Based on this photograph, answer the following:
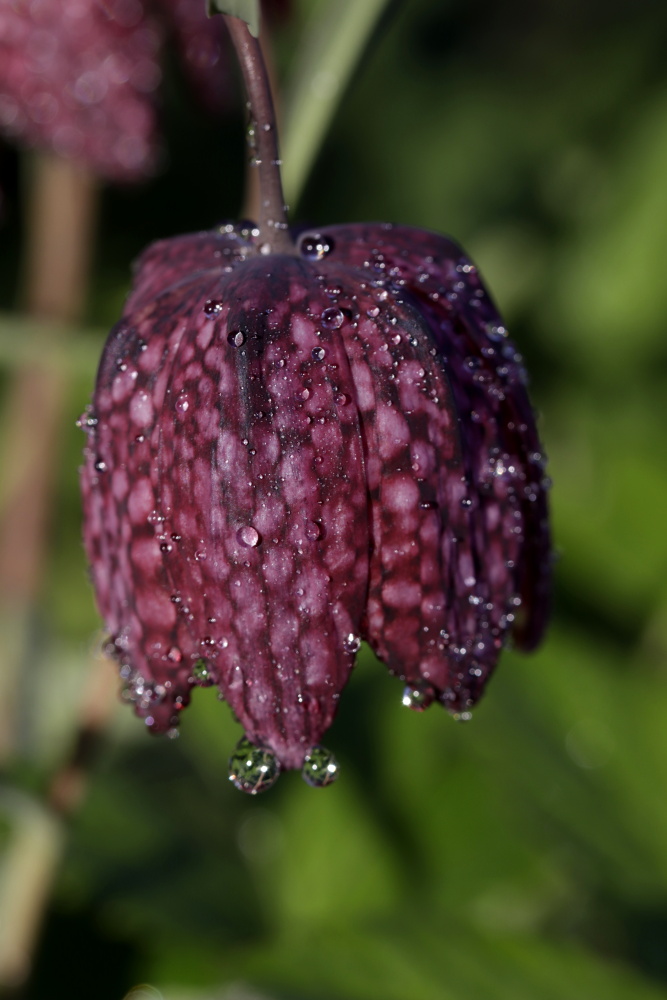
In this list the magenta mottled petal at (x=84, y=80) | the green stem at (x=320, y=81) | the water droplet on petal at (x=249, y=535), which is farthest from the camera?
the magenta mottled petal at (x=84, y=80)

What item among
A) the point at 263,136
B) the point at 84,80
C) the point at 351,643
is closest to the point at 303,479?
the point at 351,643

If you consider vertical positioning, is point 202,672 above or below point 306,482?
below

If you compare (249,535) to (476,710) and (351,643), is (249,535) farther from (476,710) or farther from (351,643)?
(476,710)

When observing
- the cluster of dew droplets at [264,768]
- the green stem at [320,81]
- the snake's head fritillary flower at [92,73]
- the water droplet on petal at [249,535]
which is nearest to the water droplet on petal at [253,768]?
the cluster of dew droplets at [264,768]

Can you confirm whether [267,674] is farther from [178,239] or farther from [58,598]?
[58,598]

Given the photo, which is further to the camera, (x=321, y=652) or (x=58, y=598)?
(x=58, y=598)

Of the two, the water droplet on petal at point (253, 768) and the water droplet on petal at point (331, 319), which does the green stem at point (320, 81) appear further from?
the water droplet on petal at point (253, 768)

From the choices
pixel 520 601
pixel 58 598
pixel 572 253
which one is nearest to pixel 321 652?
pixel 520 601
